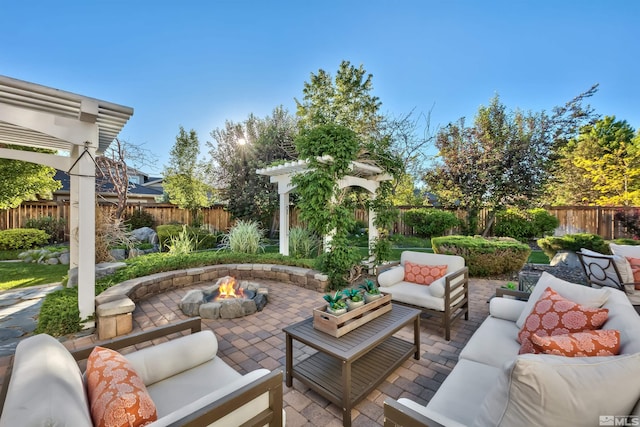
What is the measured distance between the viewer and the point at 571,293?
7.38 feet

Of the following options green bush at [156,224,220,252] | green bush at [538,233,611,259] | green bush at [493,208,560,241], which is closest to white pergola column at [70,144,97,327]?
green bush at [156,224,220,252]

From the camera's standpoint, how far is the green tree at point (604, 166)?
13461 mm

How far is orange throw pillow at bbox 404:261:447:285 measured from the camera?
3920mm

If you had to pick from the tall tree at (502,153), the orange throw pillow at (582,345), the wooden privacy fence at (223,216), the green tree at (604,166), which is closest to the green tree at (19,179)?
the wooden privacy fence at (223,216)

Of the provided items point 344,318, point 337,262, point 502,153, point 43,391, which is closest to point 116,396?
point 43,391

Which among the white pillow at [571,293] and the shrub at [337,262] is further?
the shrub at [337,262]

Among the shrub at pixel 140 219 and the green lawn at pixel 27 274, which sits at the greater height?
the shrub at pixel 140 219

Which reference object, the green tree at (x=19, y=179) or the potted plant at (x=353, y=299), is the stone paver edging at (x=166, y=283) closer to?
the potted plant at (x=353, y=299)

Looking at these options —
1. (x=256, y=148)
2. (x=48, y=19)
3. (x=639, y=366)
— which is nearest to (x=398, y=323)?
(x=639, y=366)

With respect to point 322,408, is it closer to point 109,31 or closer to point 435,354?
point 435,354

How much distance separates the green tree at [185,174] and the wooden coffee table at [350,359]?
9.50m

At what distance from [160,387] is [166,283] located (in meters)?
3.79

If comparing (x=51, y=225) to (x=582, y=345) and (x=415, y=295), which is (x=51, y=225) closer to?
(x=415, y=295)

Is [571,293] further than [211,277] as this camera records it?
No
